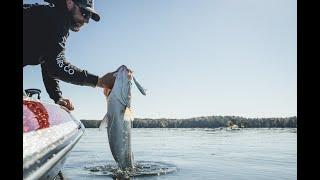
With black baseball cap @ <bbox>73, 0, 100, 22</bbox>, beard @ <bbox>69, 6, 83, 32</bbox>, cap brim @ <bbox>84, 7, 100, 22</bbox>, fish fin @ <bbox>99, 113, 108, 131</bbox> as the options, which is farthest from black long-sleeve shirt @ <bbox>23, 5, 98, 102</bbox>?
fish fin @ <bbox>99, 113, 108, 131</bbox>

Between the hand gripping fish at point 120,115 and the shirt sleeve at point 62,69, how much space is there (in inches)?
27.9

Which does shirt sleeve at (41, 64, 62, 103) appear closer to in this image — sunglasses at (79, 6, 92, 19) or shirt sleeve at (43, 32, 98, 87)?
shirt sleeve at (43, 32, 98, 87)

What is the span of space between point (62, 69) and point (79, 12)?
0.85 metres

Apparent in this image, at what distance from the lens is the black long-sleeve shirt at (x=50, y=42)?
4855mm

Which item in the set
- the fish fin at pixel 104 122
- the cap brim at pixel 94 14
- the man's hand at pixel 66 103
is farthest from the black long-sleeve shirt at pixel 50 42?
the man's hand at pixel 66 103

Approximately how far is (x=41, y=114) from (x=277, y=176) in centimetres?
597

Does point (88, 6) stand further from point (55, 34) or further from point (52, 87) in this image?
point (52, 87)

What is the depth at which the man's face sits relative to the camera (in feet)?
18.6

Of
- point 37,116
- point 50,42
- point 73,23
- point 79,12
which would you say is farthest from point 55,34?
point 37,116

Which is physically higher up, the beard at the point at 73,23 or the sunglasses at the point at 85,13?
the sunglasses at the point at 85,13

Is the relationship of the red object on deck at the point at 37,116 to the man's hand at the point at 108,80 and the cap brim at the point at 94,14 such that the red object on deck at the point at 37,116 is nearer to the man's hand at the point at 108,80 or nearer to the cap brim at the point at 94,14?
the man's hand at the point at 108,80

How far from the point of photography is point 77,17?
5.74 metres

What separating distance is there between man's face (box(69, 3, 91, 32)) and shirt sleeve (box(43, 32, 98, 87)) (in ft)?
1.01

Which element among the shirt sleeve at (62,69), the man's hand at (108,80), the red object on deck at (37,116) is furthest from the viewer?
the man's hand at (108,80)
